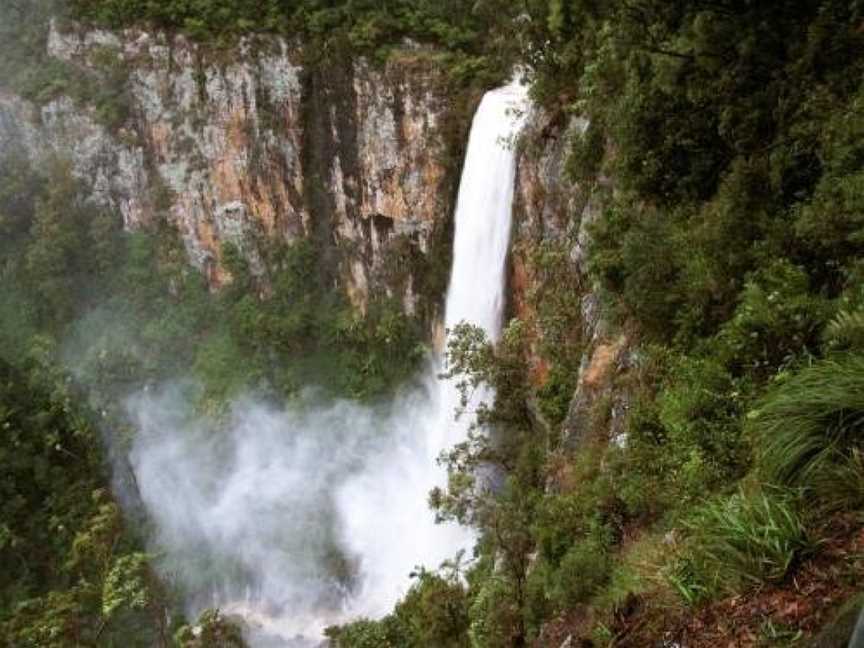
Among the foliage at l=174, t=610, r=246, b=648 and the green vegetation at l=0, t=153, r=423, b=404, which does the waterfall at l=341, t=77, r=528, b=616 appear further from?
the foliage at l=174, t=610, r=246, b=648

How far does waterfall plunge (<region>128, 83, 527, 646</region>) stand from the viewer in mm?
20312

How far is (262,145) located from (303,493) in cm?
1112

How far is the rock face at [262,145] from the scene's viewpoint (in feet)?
69.5

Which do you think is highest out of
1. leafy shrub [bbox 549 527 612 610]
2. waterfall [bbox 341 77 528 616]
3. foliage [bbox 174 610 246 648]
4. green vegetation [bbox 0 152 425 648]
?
green vegetation [bbox 0 152 425 648]

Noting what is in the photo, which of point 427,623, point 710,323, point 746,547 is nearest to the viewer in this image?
point 746,547

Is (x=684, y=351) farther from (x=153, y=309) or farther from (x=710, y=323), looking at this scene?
(x=153, y=309)

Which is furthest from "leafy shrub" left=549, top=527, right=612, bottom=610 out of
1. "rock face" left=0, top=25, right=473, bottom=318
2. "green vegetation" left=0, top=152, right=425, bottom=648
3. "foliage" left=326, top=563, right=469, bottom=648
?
"green vegetation" left=0, top=152, right=425, bottom=648

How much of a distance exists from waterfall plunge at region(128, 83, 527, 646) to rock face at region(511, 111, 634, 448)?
10.2 ft

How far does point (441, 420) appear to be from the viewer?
777 inches

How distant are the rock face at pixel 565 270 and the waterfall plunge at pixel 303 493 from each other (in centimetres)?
311

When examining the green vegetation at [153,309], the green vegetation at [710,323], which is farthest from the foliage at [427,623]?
the green vegetation at [153,309]

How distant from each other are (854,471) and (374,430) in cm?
2081

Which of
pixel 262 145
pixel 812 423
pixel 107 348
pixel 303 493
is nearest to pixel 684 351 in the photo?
pixel 812 423

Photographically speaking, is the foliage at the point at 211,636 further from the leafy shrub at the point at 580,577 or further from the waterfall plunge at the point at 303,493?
the leafy shrub at the point at 580,577
